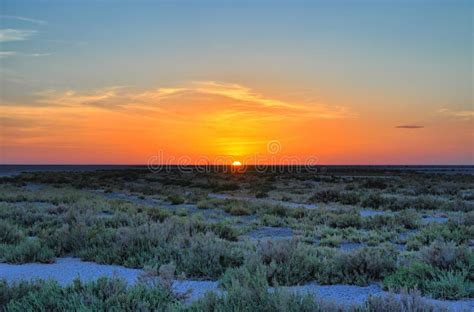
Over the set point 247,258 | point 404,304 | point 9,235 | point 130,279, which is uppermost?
point 404,304

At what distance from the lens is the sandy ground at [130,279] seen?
620 cm

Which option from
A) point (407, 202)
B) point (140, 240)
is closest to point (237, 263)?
point (140, 240)

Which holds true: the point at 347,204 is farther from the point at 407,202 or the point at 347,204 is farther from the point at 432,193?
the point at 432,193

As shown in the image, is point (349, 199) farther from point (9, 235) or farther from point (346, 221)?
point (9, 235)

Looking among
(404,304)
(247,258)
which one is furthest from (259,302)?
(247,258)

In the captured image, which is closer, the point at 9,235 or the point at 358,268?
the point at 358,268

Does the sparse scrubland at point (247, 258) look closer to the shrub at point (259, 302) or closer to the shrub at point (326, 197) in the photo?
the shrub at point (259, 302)

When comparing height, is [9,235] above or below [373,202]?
above

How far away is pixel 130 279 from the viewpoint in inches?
300

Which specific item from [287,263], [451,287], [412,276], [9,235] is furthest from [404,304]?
[9,235]

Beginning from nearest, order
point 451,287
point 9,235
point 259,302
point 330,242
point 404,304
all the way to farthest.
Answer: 1. point 404,304
2. point 259,302
3. point 451,287
4. point 9,235
5. point 330,242

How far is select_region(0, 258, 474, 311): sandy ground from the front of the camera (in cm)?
620

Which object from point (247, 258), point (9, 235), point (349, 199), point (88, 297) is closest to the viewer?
point (88, 297)

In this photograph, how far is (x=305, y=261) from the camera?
309 inches
